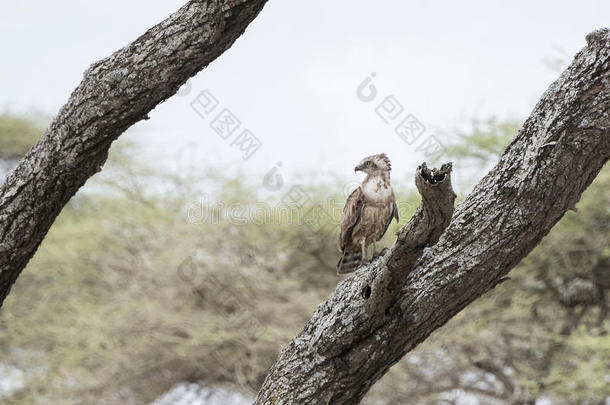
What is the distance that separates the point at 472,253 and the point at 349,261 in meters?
0.73

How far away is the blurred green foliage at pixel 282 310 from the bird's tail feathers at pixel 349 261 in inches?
150

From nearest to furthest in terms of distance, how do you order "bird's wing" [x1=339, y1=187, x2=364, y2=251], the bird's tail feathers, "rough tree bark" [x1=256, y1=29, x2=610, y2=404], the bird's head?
1. "rough tree bark" [x1=256, y1=29, x2=610, y2=404]
2. the bird's head
3. "bird's wing" [x1=339, y1=187, x2=364, y2=251]
4. the bird's tail feathers

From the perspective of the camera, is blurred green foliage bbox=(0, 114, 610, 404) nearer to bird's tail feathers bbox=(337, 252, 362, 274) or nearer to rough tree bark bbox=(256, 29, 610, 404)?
bird's tail feathers bbox=(337, 252, 362, 274)

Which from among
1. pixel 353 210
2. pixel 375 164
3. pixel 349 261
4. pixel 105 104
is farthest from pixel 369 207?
pixel 105 104

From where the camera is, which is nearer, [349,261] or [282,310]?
[349,261]

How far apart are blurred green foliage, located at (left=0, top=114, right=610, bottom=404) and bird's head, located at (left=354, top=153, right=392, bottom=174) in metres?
4.11

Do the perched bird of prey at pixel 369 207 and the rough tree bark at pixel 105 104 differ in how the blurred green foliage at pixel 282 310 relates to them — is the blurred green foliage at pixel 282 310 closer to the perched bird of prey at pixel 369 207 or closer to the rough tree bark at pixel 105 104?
the perched bird of prey at pixel 369 207

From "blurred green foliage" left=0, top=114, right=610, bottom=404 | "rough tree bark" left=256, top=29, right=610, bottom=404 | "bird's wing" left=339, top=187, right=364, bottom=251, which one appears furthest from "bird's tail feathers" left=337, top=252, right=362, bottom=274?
"blurred green foliage" left=0, top=114, right=610, bottom=404

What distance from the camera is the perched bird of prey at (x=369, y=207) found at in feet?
7.51

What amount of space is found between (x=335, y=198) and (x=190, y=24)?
15.5 feet

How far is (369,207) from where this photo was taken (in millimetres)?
2377

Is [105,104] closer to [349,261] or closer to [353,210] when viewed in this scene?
[353,210]

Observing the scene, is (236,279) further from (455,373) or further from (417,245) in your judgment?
(417,245)

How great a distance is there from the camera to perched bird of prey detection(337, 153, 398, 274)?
2.29m
